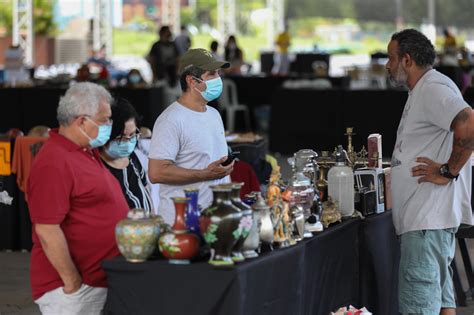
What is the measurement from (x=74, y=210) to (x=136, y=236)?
0.96 ft

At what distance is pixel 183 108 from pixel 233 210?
128 cm

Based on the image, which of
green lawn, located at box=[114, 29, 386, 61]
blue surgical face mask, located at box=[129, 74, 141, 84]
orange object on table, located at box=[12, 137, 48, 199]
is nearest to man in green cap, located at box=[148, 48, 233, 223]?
orange object on table, located at box=[12, 137, 48, 199]

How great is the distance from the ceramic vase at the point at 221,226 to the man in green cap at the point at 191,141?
3.57 feet

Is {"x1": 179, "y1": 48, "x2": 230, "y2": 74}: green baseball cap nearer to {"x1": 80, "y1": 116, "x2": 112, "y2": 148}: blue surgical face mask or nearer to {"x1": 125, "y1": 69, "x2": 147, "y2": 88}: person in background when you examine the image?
{"x1": 80, "y1": 116, "x2": 112, "y2": 148}: blue surgical face mask

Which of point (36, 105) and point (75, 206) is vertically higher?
point (75, 206)

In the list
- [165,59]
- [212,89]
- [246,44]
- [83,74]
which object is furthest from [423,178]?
[246,44]

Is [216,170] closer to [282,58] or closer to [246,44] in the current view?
[282,58]

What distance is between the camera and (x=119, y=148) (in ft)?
16.3

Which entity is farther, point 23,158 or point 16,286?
point 23,158

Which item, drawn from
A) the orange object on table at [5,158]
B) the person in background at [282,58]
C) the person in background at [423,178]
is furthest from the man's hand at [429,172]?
the person in background at [282,58]

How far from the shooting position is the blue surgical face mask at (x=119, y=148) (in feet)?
16.3

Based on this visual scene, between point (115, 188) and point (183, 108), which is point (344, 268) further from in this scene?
point (115, 188)

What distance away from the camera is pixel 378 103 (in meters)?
14.9


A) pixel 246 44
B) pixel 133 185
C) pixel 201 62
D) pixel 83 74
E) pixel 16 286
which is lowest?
pixel 16 286
